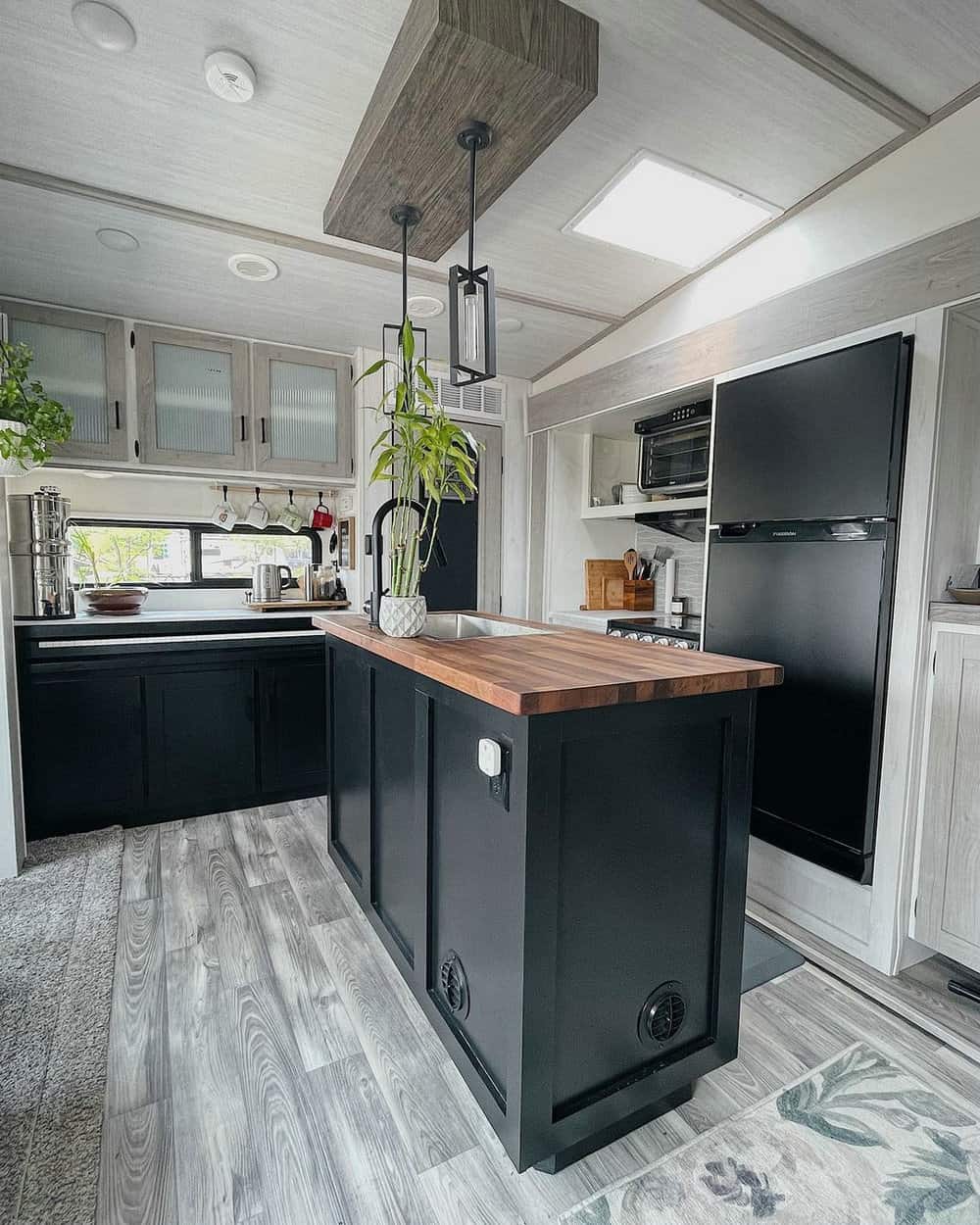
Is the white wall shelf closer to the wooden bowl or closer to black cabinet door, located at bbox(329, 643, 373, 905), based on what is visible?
black cabinet door, located at bbox(329, 643, 373, 905)

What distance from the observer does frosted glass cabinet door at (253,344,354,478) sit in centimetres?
334

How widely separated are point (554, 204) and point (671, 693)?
1.97 m

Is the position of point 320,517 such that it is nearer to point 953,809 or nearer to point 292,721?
point 292,721

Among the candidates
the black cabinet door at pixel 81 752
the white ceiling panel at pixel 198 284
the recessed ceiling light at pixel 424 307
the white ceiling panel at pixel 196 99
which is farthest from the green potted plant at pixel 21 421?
the recessed ceiling light at pixel 424 307

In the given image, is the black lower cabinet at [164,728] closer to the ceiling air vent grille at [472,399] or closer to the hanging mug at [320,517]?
the hanging mug at [320,517]

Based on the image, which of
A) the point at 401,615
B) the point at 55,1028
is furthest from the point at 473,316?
the point at 55,1028

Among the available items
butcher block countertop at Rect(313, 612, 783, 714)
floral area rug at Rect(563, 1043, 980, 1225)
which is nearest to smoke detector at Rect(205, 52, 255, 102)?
butcher block countertop at Rect(313, 612, 783, 714)

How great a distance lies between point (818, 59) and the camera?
167 cm

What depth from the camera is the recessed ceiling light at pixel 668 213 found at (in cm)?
214

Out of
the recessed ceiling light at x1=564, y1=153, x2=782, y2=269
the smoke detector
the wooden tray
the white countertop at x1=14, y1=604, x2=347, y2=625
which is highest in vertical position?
the recessed ceiling light at x1=564, y1=153, x2=782, y2=269

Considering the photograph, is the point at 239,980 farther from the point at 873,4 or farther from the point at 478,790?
the point at 873,4

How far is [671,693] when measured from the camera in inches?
49.7

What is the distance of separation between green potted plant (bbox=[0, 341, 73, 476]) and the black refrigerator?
2.61 metres

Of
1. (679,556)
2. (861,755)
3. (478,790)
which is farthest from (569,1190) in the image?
(679,556)
